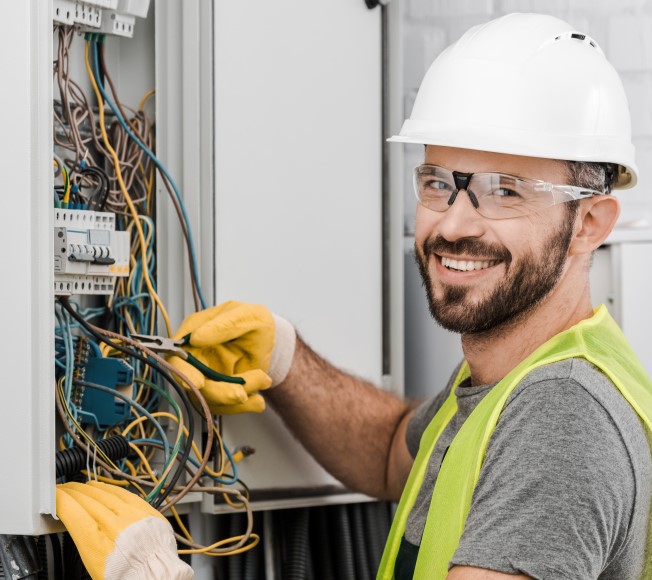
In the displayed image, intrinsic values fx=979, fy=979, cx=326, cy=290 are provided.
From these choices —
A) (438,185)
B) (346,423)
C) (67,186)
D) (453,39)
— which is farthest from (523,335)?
(453,39)

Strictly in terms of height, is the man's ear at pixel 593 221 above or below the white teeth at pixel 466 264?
above

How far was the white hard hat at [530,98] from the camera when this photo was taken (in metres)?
1.34

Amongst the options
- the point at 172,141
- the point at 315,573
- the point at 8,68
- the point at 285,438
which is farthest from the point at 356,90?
the point at 315,573

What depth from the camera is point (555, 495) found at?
1117mm

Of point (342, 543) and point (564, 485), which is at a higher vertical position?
point (564, 485)

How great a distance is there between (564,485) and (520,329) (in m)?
0.35

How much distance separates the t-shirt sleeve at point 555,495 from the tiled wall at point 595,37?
1048mm

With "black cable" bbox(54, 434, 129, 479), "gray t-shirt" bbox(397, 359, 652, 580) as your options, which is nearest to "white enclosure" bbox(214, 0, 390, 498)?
"black cable" bbox(54, 434, 129, 479)


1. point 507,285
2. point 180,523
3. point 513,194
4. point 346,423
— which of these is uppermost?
point 513,194

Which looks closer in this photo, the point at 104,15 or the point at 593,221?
the point at 593,221

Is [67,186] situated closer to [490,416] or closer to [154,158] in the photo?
[154,158]

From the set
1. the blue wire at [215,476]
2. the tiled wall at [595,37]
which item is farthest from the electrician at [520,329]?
the tiled wall at [595,37]

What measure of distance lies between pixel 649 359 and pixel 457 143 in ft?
2.83

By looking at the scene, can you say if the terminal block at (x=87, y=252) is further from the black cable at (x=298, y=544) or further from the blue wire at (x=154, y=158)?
the black cable at (x=298, y=544)
